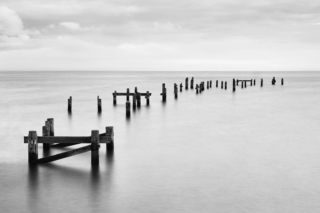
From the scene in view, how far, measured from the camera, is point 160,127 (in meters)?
22.3

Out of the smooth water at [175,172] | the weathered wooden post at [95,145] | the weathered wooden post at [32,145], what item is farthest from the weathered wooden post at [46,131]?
the weathered wooden post at [95,145]

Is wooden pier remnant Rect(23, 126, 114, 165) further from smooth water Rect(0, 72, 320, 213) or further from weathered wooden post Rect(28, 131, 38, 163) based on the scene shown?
smooth water Rect(0, 72, 320, 213)

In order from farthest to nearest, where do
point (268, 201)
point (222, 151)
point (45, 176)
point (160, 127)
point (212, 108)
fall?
point (212, 108) → point (160, 127) → point (222, 151) → point (45, 176) → point (268, 201)

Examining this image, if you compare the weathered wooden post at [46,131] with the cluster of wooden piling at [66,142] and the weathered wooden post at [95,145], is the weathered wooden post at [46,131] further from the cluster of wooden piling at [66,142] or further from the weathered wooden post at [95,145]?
the weathered wooden post at [95,145]

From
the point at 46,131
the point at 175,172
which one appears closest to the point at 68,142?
the point at 46,131

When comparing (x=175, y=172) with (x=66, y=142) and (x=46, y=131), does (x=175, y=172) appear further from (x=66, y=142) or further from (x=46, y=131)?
(x=46, y=131)

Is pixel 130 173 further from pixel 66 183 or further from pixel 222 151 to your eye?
pixel 222 151

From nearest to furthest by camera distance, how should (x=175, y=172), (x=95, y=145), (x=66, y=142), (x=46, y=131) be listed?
(x=95, y=145) → (x=66, y=142) → (x=175, y=172) → (x=46, y=131)

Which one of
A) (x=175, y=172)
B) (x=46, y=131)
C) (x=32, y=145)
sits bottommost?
(x=175, y=172)

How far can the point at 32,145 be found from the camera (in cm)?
1194

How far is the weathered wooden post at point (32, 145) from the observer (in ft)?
38.3

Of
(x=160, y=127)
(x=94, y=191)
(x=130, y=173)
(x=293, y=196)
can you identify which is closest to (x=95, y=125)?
(x=160, y=127)

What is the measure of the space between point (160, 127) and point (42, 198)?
12.9 m

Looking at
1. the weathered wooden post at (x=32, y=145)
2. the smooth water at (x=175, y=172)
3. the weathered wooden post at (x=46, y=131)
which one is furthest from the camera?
the weathered wooden post at (x=46, y=131)
